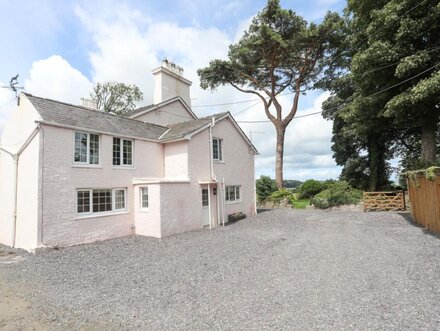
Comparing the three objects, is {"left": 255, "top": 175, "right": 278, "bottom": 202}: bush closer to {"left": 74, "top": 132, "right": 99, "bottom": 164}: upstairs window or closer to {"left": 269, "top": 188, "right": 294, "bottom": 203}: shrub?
{"left": 269, "top": 188, "right": 294, "bottom": 203}: shrub

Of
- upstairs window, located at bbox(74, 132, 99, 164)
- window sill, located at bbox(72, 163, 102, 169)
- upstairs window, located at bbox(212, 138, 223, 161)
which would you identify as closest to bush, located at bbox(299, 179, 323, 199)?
upstairs window, located at bbox(212, 138, 223, 161)

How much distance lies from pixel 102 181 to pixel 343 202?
16.9 metres

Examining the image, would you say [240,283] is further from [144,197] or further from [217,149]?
[217,149]

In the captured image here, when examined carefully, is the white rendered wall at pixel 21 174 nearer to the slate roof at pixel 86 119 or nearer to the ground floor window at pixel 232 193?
the slate roof at pixel 86 119

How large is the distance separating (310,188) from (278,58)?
12854mm

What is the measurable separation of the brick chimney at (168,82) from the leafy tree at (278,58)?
6500 mm

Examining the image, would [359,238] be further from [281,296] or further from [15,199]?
[15,199]

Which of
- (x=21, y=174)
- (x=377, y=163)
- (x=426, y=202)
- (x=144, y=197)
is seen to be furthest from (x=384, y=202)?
(x=21, y=174)

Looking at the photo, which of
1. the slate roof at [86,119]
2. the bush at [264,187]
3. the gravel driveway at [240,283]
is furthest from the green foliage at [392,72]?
the slate roof at [86,119]

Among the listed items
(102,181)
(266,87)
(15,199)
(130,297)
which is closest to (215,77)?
(266,87)

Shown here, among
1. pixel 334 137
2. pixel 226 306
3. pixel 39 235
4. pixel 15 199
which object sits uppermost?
pixel 334 137

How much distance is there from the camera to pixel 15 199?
37.6 feet

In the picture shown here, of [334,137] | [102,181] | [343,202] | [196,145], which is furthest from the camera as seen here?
[334,137]

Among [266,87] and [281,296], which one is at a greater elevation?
[266,87]
